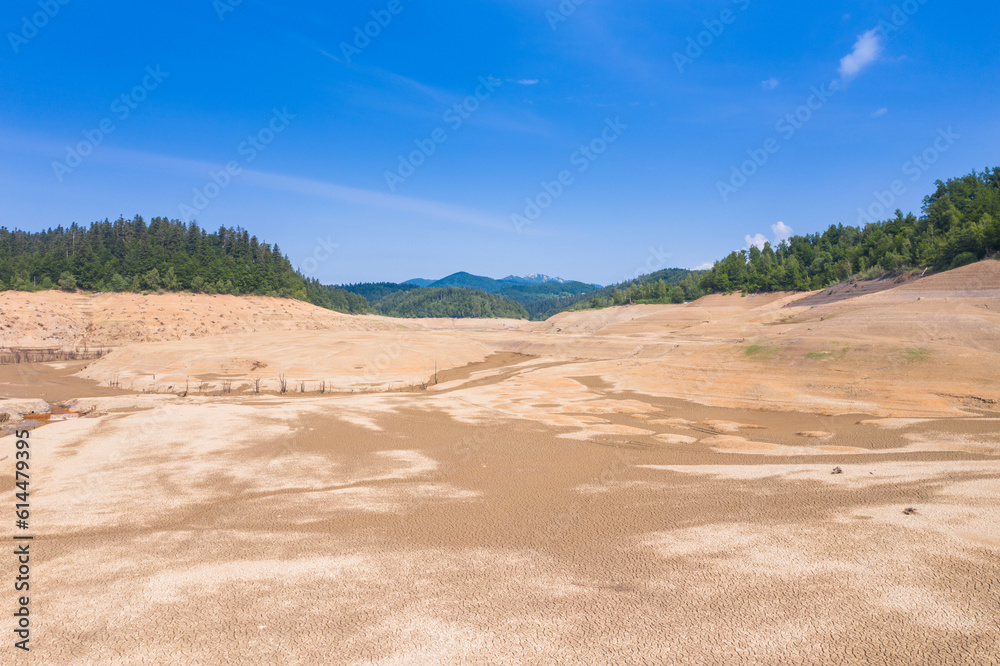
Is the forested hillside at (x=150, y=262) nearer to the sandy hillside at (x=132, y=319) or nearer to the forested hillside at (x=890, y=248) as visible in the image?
the sandy hillside at (x=132, y=319)

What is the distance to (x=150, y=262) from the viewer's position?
93.8 meters

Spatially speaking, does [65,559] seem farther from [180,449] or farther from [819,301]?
[819,301]

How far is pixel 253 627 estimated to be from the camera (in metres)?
6.70

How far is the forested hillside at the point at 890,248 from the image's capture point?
2499 inches

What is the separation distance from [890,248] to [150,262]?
417 ft

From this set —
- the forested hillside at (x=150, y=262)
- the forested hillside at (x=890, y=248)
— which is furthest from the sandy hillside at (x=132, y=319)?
the forested hillside at (x=890, y=248)

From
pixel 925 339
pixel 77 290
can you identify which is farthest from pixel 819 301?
pixel 77 290

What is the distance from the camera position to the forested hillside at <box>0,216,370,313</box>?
8812cm

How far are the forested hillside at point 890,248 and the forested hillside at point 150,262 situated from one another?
9920 cm

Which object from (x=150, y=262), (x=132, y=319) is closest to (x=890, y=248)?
(x=132, y=319)

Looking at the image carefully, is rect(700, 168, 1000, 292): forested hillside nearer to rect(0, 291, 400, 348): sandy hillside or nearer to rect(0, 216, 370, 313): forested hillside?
rect(0, 291, 400, 348): sandy hillside

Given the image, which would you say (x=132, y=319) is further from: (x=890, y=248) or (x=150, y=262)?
(x=890, y=248)

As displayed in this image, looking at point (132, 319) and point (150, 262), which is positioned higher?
point (150, 262)

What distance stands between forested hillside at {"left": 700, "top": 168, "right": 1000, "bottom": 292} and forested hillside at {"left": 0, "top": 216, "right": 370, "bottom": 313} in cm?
9920
